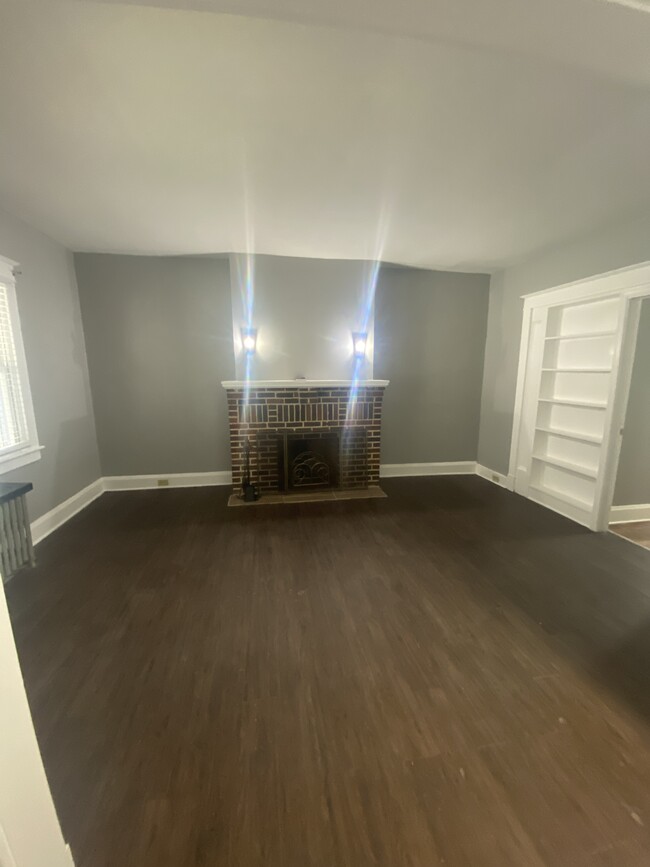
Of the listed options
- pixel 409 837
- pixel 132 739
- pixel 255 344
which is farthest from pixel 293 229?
pixel 409 837

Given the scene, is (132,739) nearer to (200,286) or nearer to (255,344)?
(255,344)

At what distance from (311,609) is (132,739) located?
3.30ft

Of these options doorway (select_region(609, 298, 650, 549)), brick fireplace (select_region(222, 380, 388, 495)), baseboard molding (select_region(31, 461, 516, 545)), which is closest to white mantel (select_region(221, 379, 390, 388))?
brick fireplace (select_region(222, 380, 388, 495))

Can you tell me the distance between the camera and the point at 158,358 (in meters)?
3.93

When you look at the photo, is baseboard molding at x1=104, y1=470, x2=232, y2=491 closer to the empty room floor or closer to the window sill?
the window sill

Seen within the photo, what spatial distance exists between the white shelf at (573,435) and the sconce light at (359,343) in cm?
206

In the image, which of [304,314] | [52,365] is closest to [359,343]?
[304,314]

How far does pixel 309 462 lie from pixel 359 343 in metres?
1.50

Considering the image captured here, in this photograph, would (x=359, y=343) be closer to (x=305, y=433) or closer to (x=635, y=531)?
(x=305, y=433)

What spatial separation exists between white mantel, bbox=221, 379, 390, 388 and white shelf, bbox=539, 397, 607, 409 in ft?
5.48

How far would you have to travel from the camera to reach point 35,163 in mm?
2012

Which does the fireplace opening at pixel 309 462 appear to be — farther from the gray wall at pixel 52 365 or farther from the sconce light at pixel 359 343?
the gray wall at pixel 52 365

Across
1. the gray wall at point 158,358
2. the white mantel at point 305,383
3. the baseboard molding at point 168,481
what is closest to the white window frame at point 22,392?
the gray wall at point 158,358

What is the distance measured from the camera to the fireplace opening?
13.0ft
